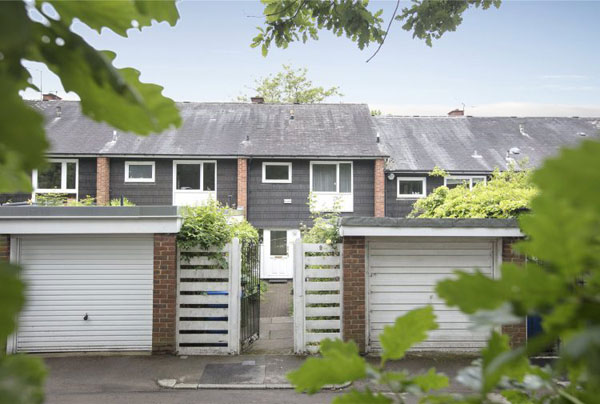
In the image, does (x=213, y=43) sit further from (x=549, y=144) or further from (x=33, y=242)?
(x=33, y=242)

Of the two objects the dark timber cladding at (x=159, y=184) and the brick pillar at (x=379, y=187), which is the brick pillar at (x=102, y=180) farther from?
the brick pillar at (x=379, y=187)

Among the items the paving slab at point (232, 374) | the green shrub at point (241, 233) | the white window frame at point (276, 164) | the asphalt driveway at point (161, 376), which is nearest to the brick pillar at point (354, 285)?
the asphalt driveway at point (161, 376)

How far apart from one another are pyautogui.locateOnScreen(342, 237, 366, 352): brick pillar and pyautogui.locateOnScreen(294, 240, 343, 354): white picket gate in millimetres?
195

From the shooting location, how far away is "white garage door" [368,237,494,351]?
369 inches

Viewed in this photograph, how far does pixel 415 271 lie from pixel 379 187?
1147 cm

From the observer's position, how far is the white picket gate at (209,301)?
30.1 ft

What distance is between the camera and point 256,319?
1056 cm

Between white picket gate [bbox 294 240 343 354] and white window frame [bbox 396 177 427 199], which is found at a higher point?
white window frame [bbox 396 177 427 199]

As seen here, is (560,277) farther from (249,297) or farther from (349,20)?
(249,297)

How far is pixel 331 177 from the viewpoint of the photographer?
21078 mm

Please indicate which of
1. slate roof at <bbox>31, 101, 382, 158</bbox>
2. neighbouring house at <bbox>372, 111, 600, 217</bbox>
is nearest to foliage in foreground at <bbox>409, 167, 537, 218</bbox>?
neighbouring house at <bbox>372, 111, 600, 217</bbox>

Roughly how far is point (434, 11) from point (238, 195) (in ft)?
50.6

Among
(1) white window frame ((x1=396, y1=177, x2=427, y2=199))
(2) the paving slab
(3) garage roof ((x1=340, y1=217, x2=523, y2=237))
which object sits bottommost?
(2) the paving slab

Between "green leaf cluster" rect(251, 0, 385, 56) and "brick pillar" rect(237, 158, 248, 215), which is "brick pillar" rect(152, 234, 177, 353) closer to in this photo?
"green leaf cluster" rect(251, 0, 385, 56)
